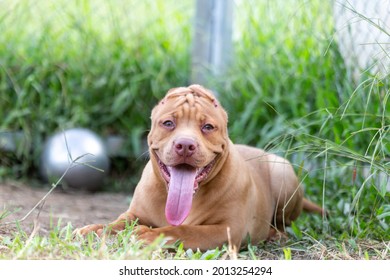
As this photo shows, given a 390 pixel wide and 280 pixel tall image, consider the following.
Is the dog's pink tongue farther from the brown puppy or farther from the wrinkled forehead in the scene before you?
the wrinkled forehead

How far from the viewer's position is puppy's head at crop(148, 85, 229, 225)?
3994 mm

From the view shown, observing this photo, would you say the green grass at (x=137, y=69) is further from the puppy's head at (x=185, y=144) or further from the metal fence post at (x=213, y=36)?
the puppy's head at (x=185, y=144)

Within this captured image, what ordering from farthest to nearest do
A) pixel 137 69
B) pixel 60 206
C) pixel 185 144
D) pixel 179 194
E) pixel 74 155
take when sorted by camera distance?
pixel 137 69 < pixel 74 155 < pixel 60 206 < pixel 179 194 < pixel 185 144

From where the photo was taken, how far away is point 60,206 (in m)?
5.97

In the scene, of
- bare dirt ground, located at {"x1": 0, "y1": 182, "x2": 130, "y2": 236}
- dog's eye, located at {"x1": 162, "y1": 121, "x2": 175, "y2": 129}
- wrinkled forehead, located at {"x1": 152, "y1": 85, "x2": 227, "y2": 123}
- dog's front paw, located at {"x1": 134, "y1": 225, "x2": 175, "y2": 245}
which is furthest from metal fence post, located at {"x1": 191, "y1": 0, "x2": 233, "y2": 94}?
dog's front paw, located at {"x1": 134, "y1": 225, "x2": 175, "y2": 245}

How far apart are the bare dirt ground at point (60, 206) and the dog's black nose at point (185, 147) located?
107cm

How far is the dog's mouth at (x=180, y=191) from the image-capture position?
4066mm

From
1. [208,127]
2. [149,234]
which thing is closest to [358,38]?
[208,127]

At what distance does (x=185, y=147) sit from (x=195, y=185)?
10.9 inches

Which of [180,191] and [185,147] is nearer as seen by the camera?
[185,147]

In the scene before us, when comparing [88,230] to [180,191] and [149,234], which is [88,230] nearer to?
[149,234]

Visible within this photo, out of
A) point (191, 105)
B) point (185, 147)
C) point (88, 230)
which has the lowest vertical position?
point (88, 230)

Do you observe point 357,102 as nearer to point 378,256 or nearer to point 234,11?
point 378,256
